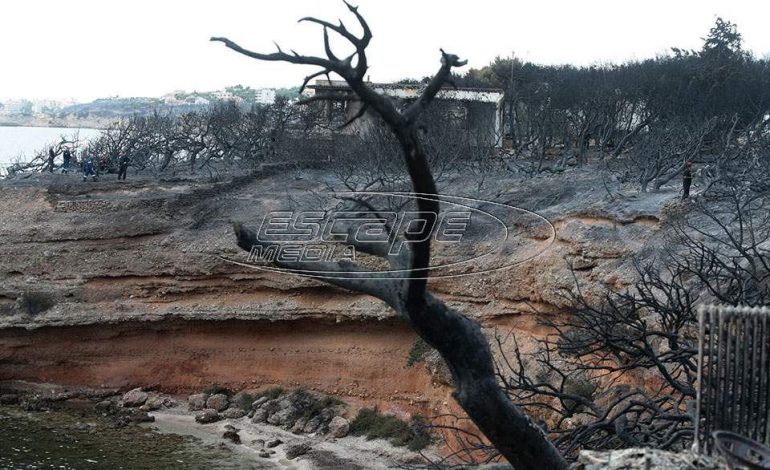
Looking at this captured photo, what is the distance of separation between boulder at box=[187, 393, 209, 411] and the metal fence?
19353 millimetres

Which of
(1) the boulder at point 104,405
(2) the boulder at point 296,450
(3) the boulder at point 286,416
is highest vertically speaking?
(3) the boulder at point 286,416

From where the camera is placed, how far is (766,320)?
7.49 meters

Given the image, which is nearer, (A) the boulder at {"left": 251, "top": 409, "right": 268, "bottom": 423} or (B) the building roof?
(A) the boulder at {"left": 251, "top": 409, "right": 268, "bottom": 423}

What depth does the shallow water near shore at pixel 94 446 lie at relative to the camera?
2097cm

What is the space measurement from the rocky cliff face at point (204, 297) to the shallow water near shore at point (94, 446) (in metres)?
2.46

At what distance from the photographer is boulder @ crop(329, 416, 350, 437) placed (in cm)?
2266

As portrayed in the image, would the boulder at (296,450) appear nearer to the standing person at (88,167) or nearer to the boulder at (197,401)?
the boulder at (197,401)

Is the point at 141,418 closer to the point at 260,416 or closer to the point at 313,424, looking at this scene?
the point at 260,416

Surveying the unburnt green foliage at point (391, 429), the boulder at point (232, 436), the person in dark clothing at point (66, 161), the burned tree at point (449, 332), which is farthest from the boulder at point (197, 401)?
the burned tree at point (449, 332)

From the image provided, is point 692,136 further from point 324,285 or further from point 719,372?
point 719,372

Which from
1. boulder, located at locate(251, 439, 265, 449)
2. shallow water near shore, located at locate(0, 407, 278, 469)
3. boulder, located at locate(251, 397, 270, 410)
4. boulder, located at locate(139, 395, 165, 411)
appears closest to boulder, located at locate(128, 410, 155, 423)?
shallow water near shore, located at locate(0, 407, 278, 469)

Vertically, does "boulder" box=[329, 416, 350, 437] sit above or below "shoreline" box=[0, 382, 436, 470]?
above

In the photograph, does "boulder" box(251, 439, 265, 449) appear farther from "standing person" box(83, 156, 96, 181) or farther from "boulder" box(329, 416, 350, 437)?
"standing person" box(83, 156, 96, 181)

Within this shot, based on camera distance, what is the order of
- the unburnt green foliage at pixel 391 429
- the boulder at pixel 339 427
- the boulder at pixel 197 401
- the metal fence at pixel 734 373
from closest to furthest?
the metal fence at pixel 734 373 → the unburnt green foliage at pixel 391 429 → the boulder at pixel 339 427 → the boulder at pixel 197 401
